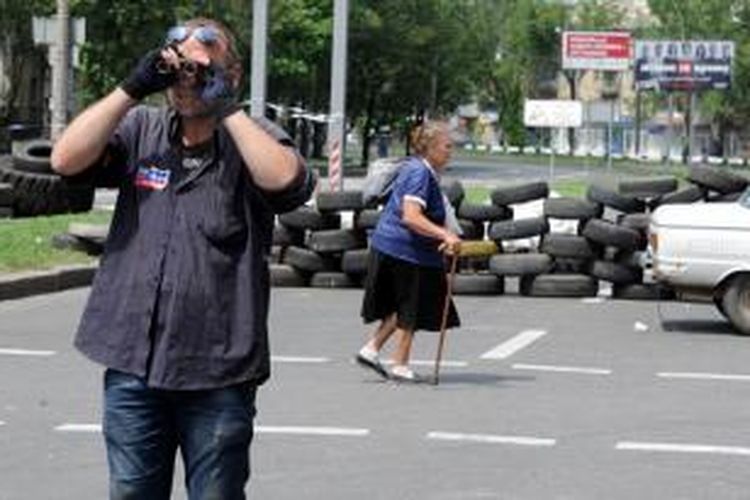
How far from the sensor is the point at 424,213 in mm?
10867

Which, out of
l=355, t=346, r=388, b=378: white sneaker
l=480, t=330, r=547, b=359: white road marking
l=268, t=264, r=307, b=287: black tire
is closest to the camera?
l=355, t=346, r=388, b=378: white sneaker

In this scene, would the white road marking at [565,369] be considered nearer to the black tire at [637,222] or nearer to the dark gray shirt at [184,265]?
the black tire at [637,222]

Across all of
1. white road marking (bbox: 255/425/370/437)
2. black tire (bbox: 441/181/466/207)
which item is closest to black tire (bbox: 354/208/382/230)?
black tire (bbox: 441/181/466/207)

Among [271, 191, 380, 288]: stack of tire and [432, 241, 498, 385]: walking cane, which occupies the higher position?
[432, 241, 498, 385]: walking cane

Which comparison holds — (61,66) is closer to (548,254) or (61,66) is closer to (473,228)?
(473,228)

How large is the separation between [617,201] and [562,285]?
1178 millimetres

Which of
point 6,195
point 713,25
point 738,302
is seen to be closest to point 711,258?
point 738,302

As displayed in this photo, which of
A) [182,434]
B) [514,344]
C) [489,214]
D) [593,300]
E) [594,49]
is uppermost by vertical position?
[594,49]

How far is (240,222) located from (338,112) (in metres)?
24.5

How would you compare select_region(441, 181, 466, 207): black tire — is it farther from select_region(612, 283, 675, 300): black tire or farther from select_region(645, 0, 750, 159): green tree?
select_region(645, 0, 750, 159): green tree

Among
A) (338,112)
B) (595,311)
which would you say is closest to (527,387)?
(595,311)

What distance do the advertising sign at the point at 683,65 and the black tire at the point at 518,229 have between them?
58797mm

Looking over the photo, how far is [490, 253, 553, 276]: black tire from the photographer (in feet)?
59.5

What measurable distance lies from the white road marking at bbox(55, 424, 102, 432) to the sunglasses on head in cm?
483
